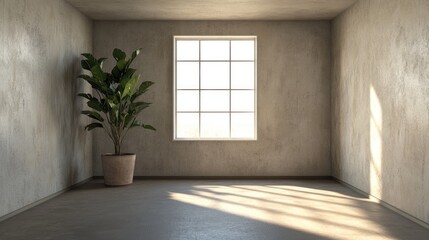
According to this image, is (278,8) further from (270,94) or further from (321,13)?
(270,94)

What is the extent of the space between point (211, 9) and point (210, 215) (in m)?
3.29

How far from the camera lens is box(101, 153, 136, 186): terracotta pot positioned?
5812mm

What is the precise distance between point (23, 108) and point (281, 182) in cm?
384

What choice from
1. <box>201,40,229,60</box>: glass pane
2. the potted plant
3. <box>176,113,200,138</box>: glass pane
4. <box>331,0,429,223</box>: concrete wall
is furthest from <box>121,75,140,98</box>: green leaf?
<box>176,113,200,138</box>: glass pane

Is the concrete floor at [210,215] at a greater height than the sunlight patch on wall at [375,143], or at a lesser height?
lesser

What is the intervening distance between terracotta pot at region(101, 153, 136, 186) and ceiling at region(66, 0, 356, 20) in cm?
219

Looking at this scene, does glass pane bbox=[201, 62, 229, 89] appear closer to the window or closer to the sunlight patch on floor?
the window

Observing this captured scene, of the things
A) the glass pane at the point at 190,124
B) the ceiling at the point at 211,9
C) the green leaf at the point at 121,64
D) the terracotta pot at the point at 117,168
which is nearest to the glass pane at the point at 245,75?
the ceiling at the point at 211,9

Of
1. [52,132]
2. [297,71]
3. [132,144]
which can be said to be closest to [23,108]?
[52,132]

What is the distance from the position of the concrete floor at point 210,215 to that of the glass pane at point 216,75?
5.77 meters

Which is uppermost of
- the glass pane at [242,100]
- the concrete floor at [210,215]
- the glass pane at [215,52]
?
the glass pane at [215,52]

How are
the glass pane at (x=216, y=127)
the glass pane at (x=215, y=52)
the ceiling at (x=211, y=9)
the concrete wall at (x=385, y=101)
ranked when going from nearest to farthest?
the concrete wall at (x=385, y=101), the ceiling at (x=211, y=9), the glass pane at (x=215, y=52), the glass pane at (x=216, y=127)

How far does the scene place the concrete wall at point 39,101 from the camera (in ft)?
13.3

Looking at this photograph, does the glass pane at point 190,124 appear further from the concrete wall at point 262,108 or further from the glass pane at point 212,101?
the concrete wall at point 262,108
